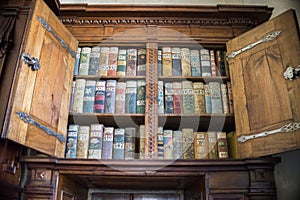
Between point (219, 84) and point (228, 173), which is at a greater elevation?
point (219, 84)

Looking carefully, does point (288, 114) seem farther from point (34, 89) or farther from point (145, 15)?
point (34, 89)

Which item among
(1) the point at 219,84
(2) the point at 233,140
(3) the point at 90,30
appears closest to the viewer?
(2) the point at 233,140

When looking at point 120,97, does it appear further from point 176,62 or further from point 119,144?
point 176,62

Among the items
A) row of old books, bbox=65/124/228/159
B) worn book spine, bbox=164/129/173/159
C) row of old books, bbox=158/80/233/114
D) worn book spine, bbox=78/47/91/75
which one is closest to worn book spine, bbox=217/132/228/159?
row of old books, bbox=65/124/228/159

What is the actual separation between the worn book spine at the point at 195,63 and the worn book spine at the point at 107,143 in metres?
0.69

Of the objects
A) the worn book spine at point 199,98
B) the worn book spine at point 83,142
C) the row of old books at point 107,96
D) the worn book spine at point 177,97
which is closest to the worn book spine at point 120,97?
the row of old books at point 107,96

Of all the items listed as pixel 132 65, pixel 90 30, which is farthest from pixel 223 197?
pixel 90 30

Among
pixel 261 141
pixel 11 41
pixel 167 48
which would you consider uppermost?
pixel 167 48

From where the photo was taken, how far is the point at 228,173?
1732 millimetres

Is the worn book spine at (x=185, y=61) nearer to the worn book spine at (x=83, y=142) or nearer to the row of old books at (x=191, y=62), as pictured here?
the row of old books at (x=191, y=62)

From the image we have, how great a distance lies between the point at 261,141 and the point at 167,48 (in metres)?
0.90

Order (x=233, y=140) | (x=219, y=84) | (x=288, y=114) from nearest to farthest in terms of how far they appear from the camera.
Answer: (x=288, y=114) < (x=233, y=140) < (x=219, y=84)

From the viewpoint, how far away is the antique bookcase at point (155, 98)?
63.1 inches

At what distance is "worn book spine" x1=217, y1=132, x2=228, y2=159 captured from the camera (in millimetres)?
1839
